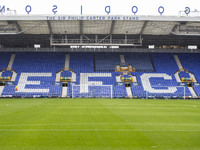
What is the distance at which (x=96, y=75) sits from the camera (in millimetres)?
46312

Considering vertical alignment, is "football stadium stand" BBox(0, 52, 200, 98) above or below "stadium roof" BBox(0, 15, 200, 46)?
below

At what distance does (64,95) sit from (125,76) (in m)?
12.5

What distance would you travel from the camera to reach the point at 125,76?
45.9 m

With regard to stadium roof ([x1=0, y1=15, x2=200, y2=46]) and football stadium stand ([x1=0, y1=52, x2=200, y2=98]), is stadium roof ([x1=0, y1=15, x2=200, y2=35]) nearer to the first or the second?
stadium roof ([x1=0, y1=15, x2=200, y2=46])

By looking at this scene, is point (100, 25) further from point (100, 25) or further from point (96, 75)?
point (96, 75)

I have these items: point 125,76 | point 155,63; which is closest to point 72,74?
point 125,76

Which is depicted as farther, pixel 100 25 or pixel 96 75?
pixel 96 75

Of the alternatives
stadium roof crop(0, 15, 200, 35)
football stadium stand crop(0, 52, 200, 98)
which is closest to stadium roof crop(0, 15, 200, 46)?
stadium roof crop(0, 15, 200, 35)

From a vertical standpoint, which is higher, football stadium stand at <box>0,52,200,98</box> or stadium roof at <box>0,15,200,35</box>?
stadium roof at <box>0,15,200,35</box>

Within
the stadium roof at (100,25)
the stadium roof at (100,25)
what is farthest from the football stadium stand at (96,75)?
the stadium roof at (100,25)

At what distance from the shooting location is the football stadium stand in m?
42.4

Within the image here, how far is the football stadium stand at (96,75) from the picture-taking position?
4244cm

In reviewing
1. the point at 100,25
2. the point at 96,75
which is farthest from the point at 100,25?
the point at 96,75

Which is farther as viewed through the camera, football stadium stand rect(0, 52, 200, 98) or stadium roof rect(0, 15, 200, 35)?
football stadium stand rect(0, 52, 200, 98)
